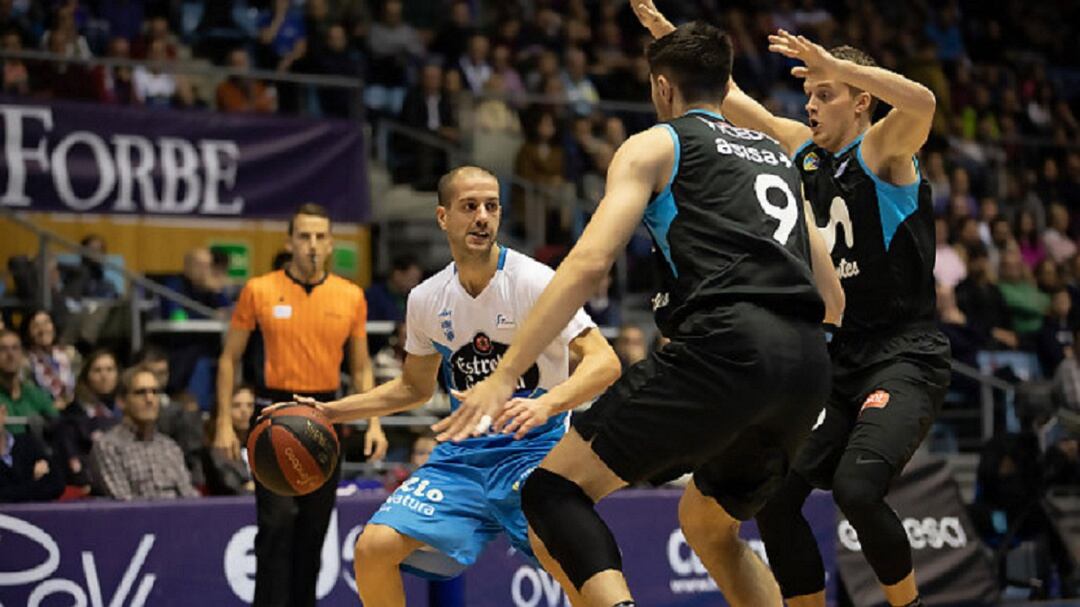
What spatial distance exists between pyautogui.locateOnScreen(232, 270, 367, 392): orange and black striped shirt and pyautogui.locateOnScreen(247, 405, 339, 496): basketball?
2.29 metres

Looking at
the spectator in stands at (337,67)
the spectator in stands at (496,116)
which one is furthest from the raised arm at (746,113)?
the spectator in stands at (496,116)

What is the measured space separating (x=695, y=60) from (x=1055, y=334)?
11411 millimetres

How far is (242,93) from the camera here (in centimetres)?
1440

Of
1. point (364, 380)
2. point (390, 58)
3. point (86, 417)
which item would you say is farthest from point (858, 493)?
point (390, 58)

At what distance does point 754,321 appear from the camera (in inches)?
189

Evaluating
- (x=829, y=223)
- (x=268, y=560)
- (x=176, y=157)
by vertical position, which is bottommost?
(x=268, y=560)

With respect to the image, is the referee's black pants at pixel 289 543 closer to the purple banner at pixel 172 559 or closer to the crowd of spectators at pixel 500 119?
the purple banner at pixel 172 559

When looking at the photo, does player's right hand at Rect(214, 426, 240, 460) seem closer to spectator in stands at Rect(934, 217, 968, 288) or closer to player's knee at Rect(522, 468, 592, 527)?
player's knee at Rect(522, 468, 592, 527)

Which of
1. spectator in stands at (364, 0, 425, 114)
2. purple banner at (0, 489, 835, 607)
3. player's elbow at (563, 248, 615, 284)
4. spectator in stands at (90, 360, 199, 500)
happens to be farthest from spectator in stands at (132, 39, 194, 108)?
player's elbow at (563, 248, 615, 284)

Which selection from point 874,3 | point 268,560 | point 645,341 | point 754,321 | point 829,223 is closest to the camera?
point 754,321

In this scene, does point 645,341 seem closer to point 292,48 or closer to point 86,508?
point 292,48

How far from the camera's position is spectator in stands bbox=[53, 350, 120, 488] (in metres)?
9.56

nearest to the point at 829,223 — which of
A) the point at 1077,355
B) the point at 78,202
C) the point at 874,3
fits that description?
the point at 78,202

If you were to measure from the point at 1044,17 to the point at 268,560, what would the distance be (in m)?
17.7
